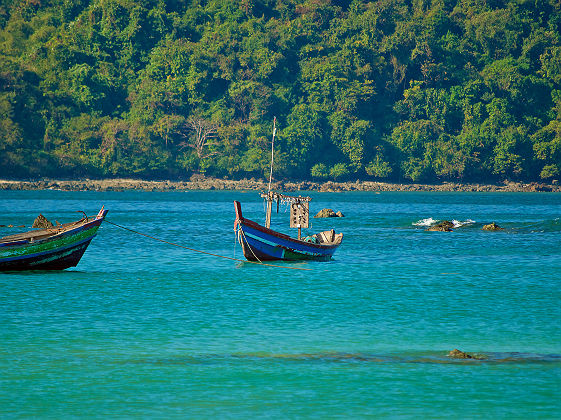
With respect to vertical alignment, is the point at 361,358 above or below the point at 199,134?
below

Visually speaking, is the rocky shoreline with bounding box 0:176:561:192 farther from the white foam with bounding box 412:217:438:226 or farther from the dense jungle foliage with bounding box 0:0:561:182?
the white foam with bounding box 412:217:438:226

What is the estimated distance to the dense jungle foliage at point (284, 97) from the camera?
5423 inches

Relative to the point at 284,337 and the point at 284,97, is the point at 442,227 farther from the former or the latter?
the point at 284,97

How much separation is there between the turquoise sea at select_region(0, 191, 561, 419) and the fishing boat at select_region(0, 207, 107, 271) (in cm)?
69

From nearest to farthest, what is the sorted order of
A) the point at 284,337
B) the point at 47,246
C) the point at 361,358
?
the point at 361,358
the point at 284,337
the point at 47,246

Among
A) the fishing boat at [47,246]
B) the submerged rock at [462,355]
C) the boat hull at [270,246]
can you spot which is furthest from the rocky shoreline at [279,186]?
the submerged rock at [462,355]

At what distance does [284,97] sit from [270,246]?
355 feet

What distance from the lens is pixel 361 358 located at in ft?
69.1

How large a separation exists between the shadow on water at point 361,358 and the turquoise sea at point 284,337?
0.05 meters

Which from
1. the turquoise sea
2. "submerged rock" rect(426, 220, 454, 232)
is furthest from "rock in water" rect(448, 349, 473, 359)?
"submerged rock" rect(426, 220, 454, 232)

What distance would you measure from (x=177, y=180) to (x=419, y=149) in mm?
40685

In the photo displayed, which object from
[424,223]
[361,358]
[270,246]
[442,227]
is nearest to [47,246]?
[270,246]

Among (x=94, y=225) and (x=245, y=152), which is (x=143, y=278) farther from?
(x=245, y=152)

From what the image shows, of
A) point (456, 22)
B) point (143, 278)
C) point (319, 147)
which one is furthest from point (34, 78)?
point (143, 278)
